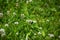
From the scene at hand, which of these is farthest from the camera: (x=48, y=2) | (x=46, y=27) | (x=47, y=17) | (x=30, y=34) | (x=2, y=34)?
(x=48, y=2)

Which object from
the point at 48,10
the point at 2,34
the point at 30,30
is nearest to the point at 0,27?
the point at 2,34

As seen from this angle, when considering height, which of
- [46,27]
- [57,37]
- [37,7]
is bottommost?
[57,37]

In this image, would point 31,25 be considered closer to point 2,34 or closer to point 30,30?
point 30,30

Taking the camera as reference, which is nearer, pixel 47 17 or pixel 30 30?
pixel 30 30

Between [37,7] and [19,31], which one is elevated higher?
[37,7]

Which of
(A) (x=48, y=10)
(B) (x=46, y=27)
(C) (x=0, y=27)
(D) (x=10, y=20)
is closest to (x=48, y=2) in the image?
(A) (x=48, y=10)

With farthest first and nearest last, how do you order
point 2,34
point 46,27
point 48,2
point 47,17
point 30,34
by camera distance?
point 48,2 → point 47,17 → point 46,27 → point 30,34 → point 2,34

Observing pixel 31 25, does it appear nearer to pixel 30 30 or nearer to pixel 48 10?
pixel 30 30
